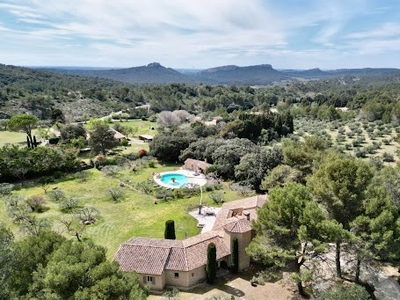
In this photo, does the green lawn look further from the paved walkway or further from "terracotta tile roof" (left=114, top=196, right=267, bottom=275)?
"terracotta tile roof" (left=114, top=196, right=267, bottom=275)

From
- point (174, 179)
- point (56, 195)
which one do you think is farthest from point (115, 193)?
point (174, 179)

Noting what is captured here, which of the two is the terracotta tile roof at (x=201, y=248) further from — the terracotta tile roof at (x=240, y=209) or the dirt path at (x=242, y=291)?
the terracotta tile roof at (x=240, y=209)

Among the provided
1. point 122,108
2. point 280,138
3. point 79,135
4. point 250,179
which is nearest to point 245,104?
point 122,108

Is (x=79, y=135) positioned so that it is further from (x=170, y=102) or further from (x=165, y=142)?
(x=170, y=102)

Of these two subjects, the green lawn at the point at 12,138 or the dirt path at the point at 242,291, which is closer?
the dirt path at the point at 242,291

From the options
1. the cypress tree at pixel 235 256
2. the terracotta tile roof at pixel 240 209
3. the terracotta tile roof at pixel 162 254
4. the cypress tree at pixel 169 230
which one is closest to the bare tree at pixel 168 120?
the terracotta tile roof at pixel 240 209

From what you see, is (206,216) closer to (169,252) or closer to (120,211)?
(120,211)

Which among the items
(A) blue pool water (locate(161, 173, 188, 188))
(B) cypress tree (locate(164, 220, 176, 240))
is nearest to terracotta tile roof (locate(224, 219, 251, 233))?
(B) cypress tree (locate(164, 220, 176, 240))
